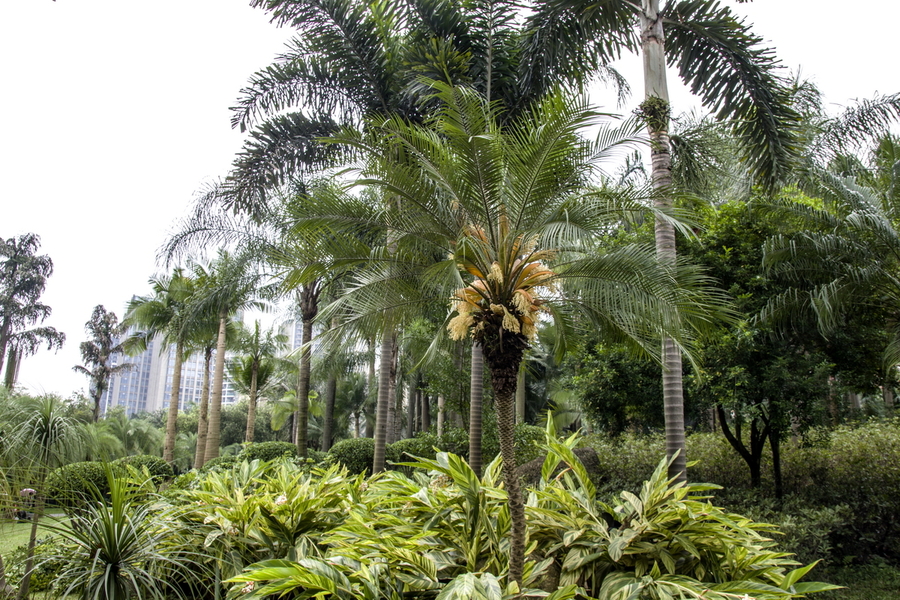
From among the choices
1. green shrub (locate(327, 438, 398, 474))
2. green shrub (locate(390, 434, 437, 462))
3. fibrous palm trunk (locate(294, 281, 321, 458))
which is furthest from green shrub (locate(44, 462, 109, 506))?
fibrous palm trunk (locate(294, 281, 321, 458))

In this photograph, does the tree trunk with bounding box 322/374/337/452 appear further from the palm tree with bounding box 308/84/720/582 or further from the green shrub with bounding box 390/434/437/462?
the palm tree with bounding box 308/84/720/582

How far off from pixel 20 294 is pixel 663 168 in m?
38.4

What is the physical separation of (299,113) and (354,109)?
1100 mm

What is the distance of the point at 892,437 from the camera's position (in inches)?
378

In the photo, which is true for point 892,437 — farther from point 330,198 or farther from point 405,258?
point 330,198

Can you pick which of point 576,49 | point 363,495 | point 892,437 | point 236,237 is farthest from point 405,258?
point 236,237

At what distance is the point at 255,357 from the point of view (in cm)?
2319

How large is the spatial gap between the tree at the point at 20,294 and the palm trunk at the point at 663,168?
124 feet

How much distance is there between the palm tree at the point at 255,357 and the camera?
22.7 m

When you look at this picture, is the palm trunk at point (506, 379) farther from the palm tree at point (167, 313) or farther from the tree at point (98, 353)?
the tree at point (98, 353)

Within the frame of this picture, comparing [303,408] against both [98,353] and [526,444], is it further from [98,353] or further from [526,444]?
[98,353]

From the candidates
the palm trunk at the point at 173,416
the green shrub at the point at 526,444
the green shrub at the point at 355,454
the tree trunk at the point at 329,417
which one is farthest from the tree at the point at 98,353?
the green shrub at the point at 526,444

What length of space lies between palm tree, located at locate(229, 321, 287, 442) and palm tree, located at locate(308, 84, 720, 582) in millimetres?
18074

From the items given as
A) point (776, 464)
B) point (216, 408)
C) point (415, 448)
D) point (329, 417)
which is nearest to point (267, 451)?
point (415, 448)
